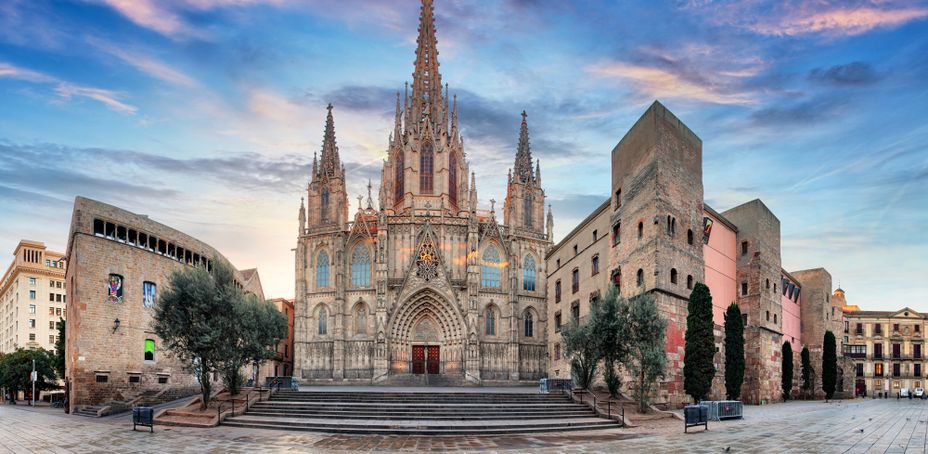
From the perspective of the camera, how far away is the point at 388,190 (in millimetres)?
60250

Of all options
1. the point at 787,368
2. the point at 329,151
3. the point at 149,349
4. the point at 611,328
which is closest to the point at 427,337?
the point at 329,151

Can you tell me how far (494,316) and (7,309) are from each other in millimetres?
77194

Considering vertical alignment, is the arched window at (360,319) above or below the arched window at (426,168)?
below

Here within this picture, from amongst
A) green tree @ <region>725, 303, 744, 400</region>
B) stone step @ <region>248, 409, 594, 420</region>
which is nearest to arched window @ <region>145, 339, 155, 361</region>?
stone step @ <region>248, 409, 594, 420</region>

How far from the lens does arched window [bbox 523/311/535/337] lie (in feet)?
189

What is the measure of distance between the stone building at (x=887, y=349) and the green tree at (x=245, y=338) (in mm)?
75623

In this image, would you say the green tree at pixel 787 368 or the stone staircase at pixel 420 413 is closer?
the stone staircase at pixel 420 413

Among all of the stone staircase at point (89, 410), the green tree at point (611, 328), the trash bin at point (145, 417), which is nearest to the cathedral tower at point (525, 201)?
the green tree at point (611, 328)

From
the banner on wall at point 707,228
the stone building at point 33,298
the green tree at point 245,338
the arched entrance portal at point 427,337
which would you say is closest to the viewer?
the green tree at point 245,338

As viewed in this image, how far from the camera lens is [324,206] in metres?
60.1

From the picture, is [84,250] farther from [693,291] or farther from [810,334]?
[810,334]

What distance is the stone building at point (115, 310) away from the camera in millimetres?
32656

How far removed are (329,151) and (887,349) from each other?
73744 millimetres

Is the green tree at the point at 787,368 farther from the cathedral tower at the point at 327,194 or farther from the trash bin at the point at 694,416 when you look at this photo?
the cathedral tower at the point at 327,194
